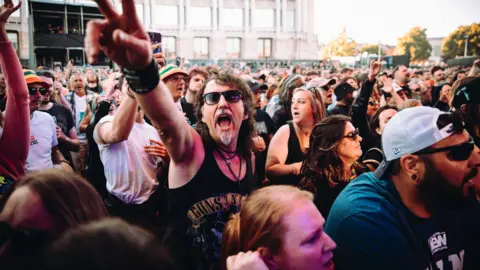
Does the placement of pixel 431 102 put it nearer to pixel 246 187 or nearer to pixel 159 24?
pixel 246 187

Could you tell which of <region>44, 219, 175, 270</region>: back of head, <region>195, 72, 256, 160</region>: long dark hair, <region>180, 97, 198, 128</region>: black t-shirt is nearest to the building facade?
<region>180, 97, 198, 128</region>: black t-shirt

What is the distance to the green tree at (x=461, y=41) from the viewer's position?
51231mm

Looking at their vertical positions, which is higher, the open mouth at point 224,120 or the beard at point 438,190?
the open mouth at point 224,120

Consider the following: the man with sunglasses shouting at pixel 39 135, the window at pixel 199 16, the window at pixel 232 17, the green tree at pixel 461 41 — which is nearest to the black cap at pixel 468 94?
the man with sunglasses shouting at pixel 39 135

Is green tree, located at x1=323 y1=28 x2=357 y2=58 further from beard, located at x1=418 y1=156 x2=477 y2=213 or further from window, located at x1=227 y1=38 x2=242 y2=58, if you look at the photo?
beard, located at x1=418 y1=156 x2=477 y2=213

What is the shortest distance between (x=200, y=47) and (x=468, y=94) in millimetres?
64291

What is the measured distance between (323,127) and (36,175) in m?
2.22

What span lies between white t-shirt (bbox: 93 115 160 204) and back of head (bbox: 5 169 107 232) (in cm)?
160

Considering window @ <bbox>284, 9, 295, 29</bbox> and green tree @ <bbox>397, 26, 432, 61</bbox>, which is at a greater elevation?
window @ <bbox>284, 9, 295, 29</bbox>

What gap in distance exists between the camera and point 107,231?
0.92 meters

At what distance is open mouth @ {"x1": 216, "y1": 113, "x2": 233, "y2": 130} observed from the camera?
8.20ft

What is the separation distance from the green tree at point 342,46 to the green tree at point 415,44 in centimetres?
828

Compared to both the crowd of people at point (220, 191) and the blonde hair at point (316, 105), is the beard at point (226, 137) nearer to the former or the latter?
the crowd of people at point (220, 191)

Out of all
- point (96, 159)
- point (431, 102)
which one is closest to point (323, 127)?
point (96, 159)
